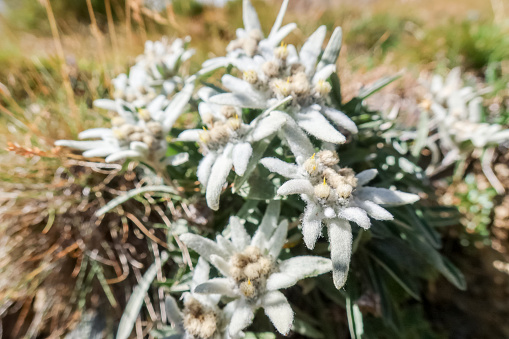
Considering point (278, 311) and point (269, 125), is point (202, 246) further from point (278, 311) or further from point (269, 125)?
point (269, 125)

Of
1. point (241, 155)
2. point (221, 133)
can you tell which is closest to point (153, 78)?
point (221, 133)

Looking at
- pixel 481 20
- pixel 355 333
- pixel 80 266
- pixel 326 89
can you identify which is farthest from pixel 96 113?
pixel 481 20

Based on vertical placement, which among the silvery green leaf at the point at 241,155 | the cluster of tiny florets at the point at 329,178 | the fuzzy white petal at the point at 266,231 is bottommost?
the fuzzy white petal at the point at 266,231

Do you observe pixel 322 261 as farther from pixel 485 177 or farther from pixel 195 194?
pixel 485 177

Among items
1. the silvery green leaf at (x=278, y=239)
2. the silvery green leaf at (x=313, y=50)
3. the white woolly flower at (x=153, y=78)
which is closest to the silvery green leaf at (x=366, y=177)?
the silvery green leaf at (x=278, y=239)

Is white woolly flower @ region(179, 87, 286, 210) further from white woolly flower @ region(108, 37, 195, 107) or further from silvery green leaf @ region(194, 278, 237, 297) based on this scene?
white woolly flower @ region(108, 37, 195, 107)

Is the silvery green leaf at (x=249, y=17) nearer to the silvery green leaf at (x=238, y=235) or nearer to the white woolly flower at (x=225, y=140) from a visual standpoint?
the white woolly flower at (x=225, y=140)

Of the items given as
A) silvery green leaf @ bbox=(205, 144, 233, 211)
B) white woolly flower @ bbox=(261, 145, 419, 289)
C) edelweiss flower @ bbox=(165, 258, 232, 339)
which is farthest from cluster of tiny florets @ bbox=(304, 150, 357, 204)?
edelweiss flower @ bbox=(165, 258, 232, 339)
